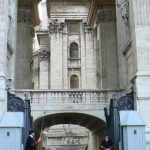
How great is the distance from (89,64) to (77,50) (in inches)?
76.2

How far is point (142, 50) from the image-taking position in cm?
1892

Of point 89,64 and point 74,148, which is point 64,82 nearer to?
point 89,64

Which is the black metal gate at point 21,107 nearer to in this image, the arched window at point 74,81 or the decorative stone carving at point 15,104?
the decorative stone carving at point 15,104

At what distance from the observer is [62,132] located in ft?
123

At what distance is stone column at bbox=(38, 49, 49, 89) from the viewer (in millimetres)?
42875

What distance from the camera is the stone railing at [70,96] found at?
73.2 feet

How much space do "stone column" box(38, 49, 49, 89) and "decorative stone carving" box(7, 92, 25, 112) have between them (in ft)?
78.7

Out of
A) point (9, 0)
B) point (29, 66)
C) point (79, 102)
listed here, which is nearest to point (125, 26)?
point (79, 102)

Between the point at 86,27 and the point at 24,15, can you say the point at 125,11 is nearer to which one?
the point at 24,15

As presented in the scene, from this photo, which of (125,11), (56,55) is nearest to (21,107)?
(125,11)

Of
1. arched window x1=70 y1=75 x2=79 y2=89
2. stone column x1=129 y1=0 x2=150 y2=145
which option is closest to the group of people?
stone column x1=129 y1=0 x2=150 y2=145

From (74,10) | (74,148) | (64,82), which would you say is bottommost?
(74,148)

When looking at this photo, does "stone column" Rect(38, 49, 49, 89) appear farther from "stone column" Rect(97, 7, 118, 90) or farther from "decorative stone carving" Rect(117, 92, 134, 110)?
"decorative stone carving" Rect(117, 92, 134, 110)

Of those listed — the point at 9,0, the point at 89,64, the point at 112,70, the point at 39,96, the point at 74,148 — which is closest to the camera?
the point at 9,0
